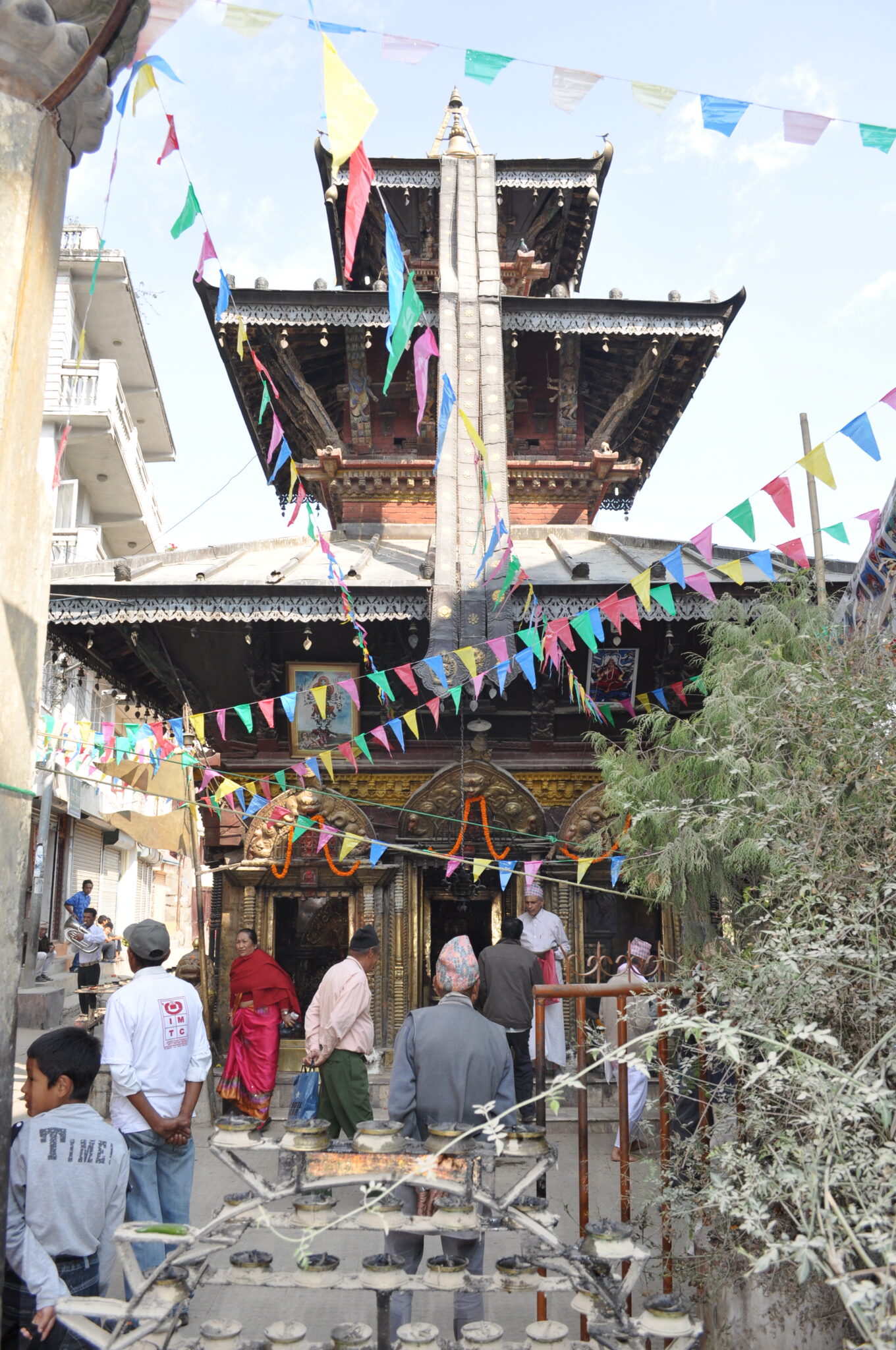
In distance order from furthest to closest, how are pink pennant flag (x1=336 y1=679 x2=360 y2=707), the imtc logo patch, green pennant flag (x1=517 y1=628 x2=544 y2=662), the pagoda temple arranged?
pink pennant flag (x1=336 y1=679 x2=360 y2=707)
the pagoda temple
green pennant flag (x1=517 y1=628 x2=544 y2=662)
the imtc logo patch

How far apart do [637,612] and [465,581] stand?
1.79 metres

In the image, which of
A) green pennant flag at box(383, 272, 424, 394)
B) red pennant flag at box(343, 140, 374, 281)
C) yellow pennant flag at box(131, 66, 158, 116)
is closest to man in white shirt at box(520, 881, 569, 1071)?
green pennant flag at box(383, 272, 424, 394)

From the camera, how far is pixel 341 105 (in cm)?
507

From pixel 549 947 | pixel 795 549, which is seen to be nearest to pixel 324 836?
pixel 549 947

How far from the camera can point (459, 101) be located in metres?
14.4

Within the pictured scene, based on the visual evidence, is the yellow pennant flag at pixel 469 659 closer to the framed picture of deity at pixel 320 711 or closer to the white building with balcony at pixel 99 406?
the framed picture of deity at pixel 320 711

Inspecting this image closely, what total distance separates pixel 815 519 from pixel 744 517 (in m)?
1.90

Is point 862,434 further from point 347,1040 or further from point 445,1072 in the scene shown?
point 347,1040

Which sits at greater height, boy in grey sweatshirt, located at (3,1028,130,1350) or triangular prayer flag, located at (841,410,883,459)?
triangular prayer flag, located at (841,410,883,459)

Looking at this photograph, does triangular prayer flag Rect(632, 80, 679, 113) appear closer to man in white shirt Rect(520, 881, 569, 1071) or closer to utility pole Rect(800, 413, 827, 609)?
utility pole Rect(800, 413, 827, 609)

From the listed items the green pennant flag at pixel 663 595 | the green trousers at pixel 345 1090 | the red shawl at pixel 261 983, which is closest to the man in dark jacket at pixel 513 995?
the green trousers at pixel 345 1090

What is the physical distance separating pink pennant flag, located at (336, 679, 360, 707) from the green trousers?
418 centimetres

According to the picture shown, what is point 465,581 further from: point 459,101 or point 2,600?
point 459,101

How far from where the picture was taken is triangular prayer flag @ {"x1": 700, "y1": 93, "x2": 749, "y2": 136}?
516cm
